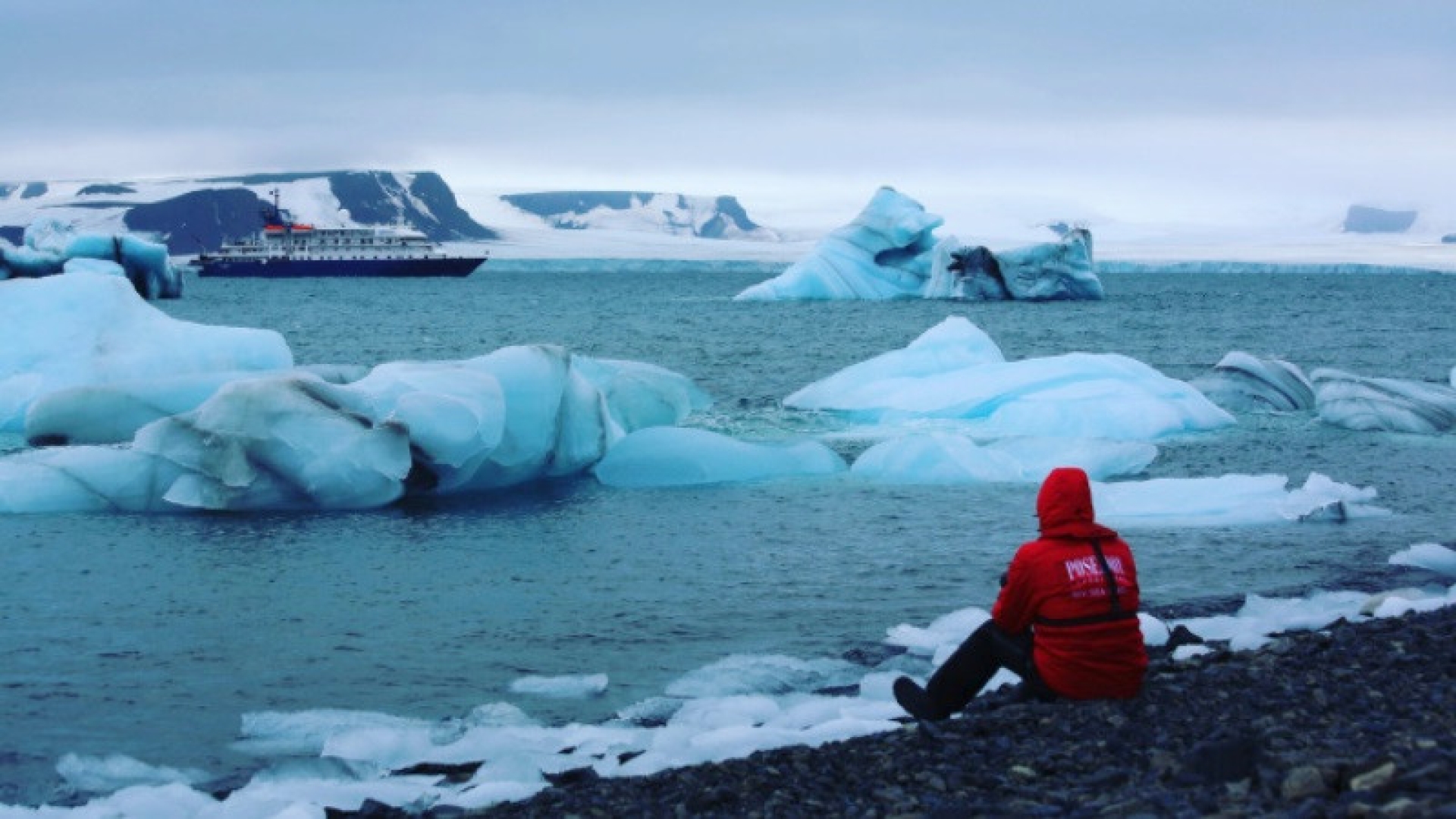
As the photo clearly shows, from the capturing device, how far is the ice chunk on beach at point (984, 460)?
1370 centimetres

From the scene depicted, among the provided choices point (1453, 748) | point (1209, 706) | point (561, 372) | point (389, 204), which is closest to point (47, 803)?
point (1209, 706)

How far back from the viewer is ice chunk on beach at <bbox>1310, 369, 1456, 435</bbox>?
17344mm

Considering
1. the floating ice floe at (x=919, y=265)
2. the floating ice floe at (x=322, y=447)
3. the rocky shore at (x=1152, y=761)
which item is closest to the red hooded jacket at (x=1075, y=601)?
the rocky shore at (x=1152, y=761)

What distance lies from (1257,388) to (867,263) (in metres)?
31.3

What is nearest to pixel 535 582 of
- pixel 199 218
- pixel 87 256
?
pixel 87 256

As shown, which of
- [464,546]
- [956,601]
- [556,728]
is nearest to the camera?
[556,728]

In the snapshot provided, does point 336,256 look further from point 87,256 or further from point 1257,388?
point 1257,388

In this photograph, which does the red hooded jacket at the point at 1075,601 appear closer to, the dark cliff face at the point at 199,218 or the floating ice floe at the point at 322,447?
the floating ice floe at the point at 322,447

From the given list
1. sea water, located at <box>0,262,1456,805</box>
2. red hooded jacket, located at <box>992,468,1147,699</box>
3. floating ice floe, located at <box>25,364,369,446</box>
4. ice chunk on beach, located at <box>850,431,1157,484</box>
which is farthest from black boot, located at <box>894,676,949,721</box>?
floating ice floe, located at <box>25,364,369,446</box>

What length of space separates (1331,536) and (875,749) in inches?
267

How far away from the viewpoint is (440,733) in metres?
6.75

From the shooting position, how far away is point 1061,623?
562 centimetres

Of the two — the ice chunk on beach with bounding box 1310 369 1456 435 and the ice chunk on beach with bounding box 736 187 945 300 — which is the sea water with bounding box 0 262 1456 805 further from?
the ice chunk on beach with bounding box 736 187 945 300

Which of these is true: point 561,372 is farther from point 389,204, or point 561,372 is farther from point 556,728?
point 389,204
